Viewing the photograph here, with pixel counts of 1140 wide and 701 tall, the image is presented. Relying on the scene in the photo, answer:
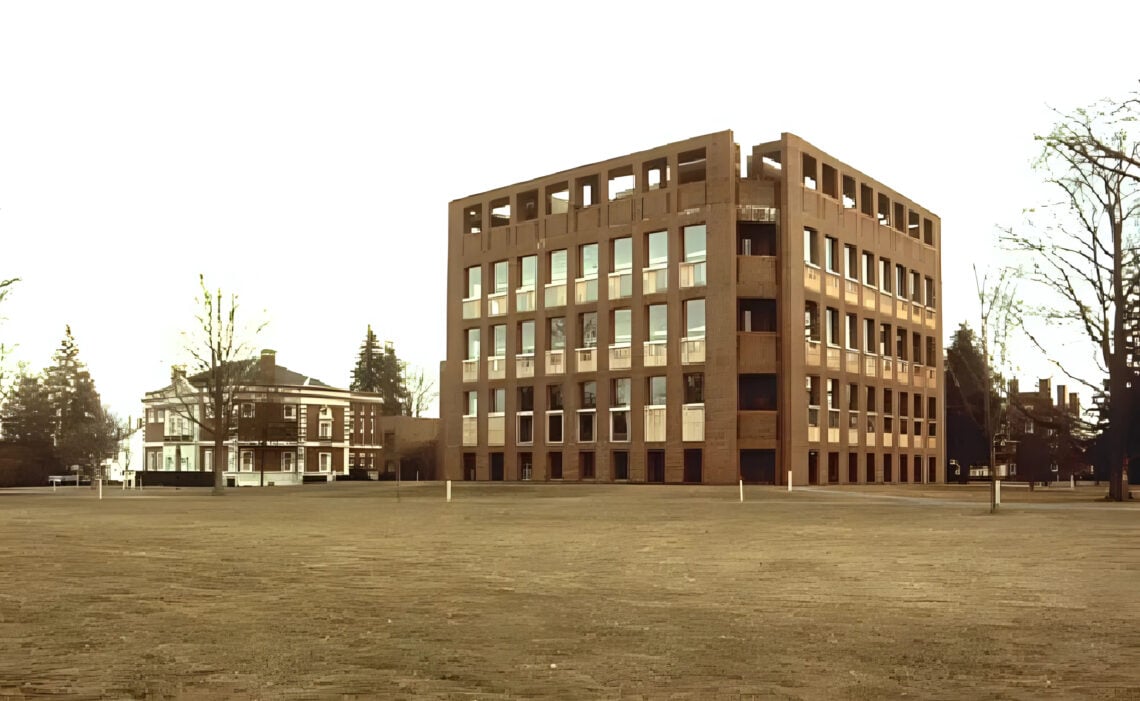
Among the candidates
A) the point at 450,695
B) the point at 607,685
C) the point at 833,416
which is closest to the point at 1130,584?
the point at 607,685

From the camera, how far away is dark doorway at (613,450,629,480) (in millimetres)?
62000

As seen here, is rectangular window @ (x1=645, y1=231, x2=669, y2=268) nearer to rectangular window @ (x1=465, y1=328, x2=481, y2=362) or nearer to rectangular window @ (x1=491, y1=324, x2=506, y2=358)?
rectangular window @ (x1=491, y1=324, x2=506, y2=358)

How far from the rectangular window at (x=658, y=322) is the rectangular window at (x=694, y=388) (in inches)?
104

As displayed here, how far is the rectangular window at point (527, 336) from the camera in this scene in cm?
6706

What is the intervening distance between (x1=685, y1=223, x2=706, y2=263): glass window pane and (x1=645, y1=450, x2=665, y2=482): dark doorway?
1054cm

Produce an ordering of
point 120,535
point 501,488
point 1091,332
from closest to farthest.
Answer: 1. point 120,535
2. point 1091,332
3. point 501,488

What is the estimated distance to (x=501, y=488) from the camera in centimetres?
5634

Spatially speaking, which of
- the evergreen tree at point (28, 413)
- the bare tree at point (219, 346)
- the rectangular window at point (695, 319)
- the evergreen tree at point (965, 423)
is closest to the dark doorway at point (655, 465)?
the rectangular window at point (695, 319)

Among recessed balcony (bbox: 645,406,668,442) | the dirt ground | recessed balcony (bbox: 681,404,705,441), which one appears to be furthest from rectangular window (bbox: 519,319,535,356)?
the dirt ground

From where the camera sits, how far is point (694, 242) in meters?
58.7

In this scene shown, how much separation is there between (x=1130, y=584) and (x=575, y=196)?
53.2 meters

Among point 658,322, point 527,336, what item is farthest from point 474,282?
point 658,322

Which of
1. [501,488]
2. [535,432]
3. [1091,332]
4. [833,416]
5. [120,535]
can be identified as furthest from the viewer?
[535,432]

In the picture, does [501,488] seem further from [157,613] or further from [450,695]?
[450,695]
